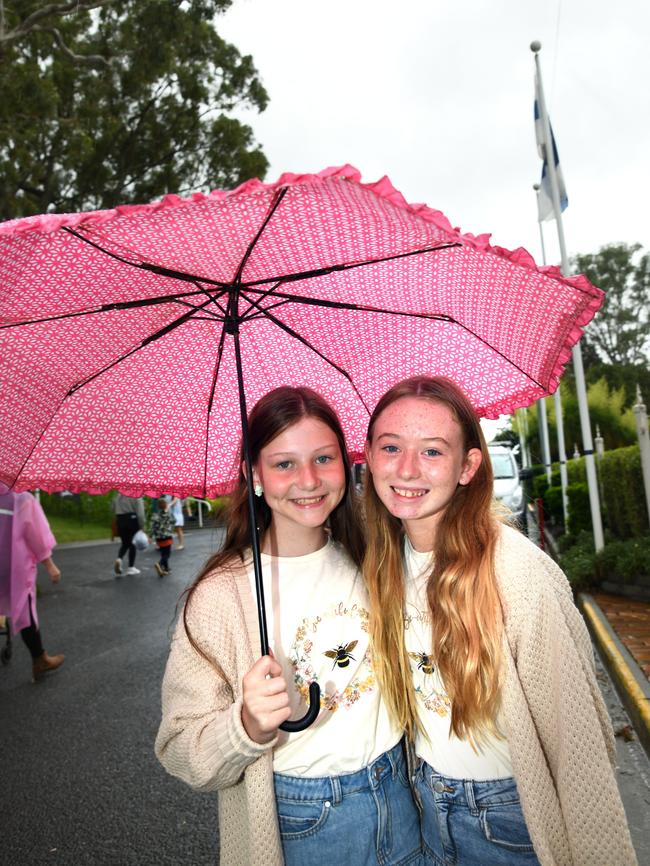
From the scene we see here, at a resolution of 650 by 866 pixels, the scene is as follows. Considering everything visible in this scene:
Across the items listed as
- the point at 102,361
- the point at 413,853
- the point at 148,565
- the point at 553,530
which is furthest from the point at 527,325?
the point at 553,530

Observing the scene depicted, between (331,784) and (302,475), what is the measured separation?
843 millimetres

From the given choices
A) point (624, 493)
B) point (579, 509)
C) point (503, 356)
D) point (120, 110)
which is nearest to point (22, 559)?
point (503, 356)

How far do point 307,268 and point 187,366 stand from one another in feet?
2.32

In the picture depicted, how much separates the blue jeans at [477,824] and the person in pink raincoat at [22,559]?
4.84 m

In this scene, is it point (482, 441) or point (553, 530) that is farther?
point (553, 530)

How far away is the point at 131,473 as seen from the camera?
243cm

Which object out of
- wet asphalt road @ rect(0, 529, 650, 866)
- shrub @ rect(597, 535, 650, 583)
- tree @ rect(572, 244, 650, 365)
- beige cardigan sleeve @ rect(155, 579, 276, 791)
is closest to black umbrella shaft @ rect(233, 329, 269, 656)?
beige cardigan sleeve @ rect(155, 579, 276, 791)

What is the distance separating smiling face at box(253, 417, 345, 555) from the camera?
198 cm

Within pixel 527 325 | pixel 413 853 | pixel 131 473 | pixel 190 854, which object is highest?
pixel 527 325

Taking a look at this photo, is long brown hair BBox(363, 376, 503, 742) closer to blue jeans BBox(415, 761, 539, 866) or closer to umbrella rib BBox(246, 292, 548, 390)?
blue jeans BBox(415, 761, 539, 866)

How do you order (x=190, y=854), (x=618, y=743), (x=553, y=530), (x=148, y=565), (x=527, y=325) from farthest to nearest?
(x=553, y=530) < (x=148, y=565) < (x=618, y=743) < (x=190, y=854) < (x=527, y=325)

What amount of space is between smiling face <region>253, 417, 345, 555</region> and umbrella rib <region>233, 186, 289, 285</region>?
496mm

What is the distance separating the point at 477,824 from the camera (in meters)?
1.71

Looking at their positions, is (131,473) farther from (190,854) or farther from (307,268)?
(190,854)
